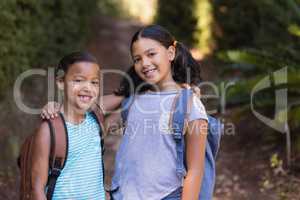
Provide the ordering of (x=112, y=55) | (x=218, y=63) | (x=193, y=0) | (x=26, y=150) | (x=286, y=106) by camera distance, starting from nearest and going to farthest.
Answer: (x=26, y=150) → (x=286, y=106) → (x=218, y=63) → (x=112, y=55) → (x=193, y=0)

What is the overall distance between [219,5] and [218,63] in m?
1.10

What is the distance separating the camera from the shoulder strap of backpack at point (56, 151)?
265 cm

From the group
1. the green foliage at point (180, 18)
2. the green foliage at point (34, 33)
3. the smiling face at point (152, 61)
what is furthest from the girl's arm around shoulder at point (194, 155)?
the green foliage at point (180, 18)

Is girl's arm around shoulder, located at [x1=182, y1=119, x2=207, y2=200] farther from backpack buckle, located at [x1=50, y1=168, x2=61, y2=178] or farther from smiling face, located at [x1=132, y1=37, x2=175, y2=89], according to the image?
backpack buckle, located at [x1=50, y1=168, x2=61, y2=178]

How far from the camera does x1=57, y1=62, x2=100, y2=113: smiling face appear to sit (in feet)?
9.25

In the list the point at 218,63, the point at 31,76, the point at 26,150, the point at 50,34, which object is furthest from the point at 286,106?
the point at 218,63

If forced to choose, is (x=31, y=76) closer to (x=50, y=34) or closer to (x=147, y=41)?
(x=50, y=34)

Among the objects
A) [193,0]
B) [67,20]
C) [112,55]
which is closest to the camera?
[67,20]

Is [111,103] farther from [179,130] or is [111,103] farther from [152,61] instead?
[179,130]

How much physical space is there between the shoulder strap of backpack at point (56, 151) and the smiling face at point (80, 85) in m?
0.16

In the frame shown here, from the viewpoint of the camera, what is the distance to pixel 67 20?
8.66m

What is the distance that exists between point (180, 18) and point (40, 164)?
36.4 ft

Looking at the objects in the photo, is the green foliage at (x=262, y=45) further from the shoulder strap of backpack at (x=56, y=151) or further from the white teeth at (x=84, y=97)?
the shoulder strap of backpack at (x=56, y=151)

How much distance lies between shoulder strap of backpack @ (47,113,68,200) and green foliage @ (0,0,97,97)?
9.01 ft
